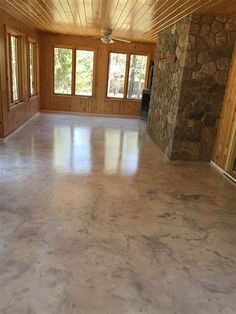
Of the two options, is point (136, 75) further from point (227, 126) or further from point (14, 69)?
point (227, 126)

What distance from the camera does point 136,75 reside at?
8.44m

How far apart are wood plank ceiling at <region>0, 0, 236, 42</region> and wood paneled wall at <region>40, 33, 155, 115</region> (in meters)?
2.43

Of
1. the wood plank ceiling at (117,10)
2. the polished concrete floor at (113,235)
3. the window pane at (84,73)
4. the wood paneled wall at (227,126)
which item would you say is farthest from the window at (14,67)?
the wood paneled wall at (227,126)

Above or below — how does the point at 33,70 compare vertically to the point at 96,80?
above

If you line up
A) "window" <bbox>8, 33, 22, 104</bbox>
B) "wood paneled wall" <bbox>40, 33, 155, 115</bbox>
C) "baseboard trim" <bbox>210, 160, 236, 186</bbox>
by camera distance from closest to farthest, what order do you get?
"baseboard trim" <bbox>210, 160, 236, 186</bbox> < "window" <bbox>8, 33, 22, 104</bbox> < "wood paneled wall" <bbox>40, 33, 155, 115</bbox>

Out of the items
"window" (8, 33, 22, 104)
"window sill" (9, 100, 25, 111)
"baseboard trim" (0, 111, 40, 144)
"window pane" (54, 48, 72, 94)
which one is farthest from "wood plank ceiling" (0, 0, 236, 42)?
"window pane" (54, 48, 72, 94)

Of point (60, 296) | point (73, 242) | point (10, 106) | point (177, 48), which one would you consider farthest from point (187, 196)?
point (10, 106)

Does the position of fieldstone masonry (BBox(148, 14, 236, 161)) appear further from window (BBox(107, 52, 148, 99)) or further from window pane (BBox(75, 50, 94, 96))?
window pane (BBox(75, 50, 94, 96))

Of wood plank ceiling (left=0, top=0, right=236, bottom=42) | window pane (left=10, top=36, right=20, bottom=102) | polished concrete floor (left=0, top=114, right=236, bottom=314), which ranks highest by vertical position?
wood plank ceiling (left=0, top=0, right=236, bottom=42)

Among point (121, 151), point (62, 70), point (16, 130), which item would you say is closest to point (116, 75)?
point (62, 70)

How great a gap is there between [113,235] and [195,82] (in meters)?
3.01

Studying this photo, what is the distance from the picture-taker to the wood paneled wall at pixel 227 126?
4.14 metres

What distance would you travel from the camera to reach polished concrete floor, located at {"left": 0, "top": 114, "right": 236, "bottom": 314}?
1792 millimetres

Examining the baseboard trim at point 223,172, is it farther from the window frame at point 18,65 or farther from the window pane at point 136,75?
the window pane at point 136,75
